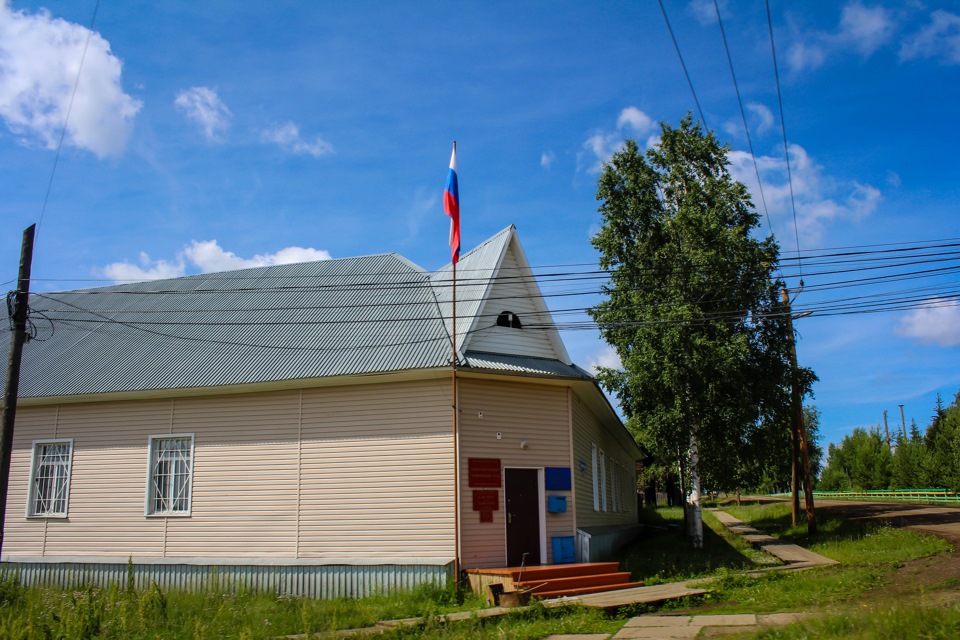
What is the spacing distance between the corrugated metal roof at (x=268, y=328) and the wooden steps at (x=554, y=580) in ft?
13.4

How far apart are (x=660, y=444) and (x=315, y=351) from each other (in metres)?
11.7

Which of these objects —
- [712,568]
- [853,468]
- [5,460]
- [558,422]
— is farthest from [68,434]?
[853,468]

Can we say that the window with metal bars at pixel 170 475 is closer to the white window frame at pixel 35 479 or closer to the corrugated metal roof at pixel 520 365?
the white window frame at pixel 35 479

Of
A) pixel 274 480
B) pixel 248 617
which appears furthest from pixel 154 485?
pixel 248 617

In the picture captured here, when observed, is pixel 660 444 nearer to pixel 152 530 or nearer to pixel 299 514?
pixel 299 514

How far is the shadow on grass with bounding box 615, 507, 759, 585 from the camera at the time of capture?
16094 millimetres

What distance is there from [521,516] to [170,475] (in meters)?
8.19

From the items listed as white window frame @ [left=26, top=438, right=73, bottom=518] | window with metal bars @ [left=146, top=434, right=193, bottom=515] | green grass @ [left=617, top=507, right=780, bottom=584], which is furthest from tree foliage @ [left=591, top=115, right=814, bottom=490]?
white window frame @ [left=26, top=438, right=73, bottom=518]

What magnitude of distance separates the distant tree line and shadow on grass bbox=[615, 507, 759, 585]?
31695 mm

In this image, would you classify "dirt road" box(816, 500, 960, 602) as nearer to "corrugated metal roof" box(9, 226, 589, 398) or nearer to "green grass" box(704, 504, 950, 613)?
"green grass" box(704, 504, 950, 613)

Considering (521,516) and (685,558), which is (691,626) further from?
(685,558)

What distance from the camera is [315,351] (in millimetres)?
16797

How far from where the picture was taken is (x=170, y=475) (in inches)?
670

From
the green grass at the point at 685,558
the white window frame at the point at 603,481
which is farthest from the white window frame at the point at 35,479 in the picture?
the white window frame at the point at 603,481
